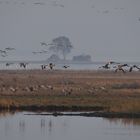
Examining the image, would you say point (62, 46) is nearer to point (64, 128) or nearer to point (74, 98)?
point (74, 98)

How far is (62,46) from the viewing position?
181750 millimetres

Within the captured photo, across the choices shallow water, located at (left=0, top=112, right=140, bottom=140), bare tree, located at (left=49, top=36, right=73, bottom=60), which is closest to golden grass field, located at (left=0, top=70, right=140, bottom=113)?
shallow water, located at (left=0, top=112, right=140, bottom=140)

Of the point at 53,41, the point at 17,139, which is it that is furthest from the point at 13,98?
the point at 53,41

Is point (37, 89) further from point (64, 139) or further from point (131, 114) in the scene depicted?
point (64, 139)

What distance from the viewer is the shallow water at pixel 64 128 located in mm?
41719

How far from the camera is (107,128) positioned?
146 feet

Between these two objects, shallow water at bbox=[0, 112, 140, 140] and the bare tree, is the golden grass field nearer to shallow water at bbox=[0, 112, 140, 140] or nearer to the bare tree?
shallow water at bbox=[0, 112, 140, 140]

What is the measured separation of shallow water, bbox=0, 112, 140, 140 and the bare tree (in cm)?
13118

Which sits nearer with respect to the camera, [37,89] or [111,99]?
[111,99]

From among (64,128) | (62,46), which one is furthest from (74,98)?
(62,46)

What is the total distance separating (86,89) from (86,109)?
1381cm

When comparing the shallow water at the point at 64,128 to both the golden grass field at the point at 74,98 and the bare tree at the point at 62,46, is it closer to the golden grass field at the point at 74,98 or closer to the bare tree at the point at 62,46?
the golden grass field at the point at 74,98

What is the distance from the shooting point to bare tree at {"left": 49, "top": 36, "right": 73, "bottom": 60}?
595 feet

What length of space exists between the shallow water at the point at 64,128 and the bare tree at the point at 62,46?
13118 centimetres
